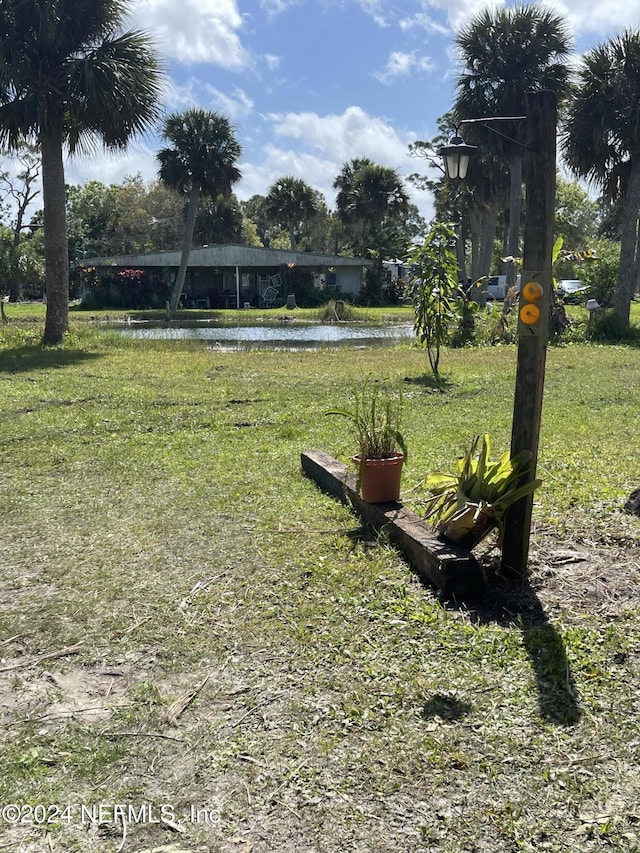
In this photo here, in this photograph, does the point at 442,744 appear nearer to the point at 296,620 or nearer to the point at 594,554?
the point at 296,620

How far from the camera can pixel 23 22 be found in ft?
46.1

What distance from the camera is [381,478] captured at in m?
4.19

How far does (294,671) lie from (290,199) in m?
46.0

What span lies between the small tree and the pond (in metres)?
6.39

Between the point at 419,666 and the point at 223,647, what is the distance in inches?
32.1

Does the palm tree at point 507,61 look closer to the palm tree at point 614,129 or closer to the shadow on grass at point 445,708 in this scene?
the palm tree at point 614,129

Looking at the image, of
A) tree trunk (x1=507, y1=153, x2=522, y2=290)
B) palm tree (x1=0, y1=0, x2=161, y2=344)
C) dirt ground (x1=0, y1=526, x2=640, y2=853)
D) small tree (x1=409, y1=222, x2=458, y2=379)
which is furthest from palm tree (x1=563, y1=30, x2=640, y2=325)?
dirt ground (x1=0, y1=526, x2=640, y2=853)

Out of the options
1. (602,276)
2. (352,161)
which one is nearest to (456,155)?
(602,276)

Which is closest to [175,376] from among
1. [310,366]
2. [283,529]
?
[310,366]

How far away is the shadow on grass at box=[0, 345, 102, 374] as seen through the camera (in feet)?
40.0

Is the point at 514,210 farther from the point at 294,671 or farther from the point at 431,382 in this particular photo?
the point at 294,671

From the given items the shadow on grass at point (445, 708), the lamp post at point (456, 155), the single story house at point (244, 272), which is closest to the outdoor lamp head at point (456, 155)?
the lamp post at point (456, 155)

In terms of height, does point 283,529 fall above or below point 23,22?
below

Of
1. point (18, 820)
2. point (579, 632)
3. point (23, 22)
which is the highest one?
point (23, 22)
